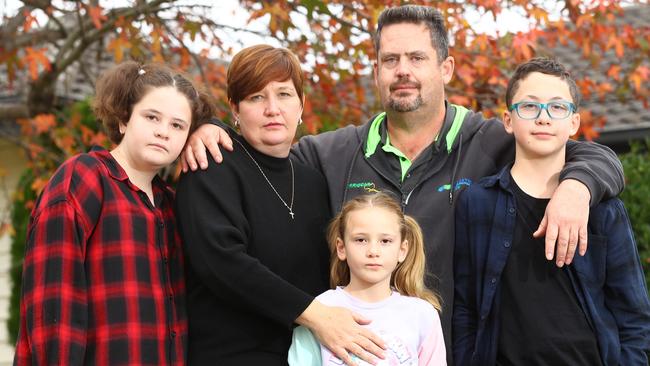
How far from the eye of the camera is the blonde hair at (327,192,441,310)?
3391mm

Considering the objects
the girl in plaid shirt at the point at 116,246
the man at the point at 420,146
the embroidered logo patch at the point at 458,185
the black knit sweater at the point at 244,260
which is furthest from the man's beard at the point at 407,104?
the girl in plaid shirt at the point at 116,246

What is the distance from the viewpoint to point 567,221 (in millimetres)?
3139

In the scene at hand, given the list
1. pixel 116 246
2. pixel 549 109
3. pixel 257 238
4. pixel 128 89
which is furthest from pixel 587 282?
pixel 128 89

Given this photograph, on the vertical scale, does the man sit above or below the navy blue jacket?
above

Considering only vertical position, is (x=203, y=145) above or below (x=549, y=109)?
below

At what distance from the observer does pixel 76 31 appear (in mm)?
6977

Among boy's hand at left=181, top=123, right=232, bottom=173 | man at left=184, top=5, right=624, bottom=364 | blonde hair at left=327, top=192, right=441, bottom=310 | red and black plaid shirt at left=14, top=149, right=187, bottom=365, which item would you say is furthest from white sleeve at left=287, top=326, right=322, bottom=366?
boy's hand at left=181, top=123, right=232, bottom=173

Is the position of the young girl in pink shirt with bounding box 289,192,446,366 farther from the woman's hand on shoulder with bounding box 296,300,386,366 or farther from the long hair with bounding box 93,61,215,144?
the long hair with bounding box 93,61,215,144

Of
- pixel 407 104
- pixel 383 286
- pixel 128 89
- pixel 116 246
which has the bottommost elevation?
pixel 383 286

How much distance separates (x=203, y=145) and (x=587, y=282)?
1572 millimetres

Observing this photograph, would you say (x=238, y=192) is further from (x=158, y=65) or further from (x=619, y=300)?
(x=619, y=300)

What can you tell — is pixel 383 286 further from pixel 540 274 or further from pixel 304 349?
pixel 540 274

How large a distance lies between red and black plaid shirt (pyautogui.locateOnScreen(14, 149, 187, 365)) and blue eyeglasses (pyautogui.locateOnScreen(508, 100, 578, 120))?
1.48 meters

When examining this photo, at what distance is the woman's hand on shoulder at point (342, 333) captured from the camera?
313 cm
